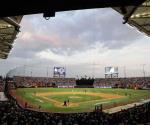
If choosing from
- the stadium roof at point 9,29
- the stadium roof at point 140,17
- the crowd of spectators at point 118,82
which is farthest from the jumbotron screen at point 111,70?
the stadium roof at point 140,17

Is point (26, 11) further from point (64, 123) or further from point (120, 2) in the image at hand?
point (64, 123)

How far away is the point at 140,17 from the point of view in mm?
18484

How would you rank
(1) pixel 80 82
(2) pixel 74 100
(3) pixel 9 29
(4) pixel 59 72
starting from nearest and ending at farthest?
(3) pixel 9 29 < (2) pixel 74 100 < (1) pixel 80 82 < (4) pixel 59 72

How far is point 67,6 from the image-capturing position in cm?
884

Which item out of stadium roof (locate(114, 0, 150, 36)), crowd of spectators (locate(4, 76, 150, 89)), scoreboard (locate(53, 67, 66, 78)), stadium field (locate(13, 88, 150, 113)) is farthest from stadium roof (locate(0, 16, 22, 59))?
scoreboard (locate(53, 67, 66, 78))

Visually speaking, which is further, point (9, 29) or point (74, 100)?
point (74, 100)

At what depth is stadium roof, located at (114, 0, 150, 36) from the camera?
16.2 meters

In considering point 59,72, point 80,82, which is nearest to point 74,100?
point 80,82

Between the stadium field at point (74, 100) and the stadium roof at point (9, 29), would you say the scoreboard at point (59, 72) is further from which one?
the stadium roof at point (9, 29)

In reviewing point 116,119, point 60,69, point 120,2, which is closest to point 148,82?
point 60,69

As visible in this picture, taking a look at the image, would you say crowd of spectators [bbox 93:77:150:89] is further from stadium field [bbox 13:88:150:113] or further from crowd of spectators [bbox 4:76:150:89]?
stadium field [bbox 13:88:150:113]

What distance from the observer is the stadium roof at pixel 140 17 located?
53.0 feet

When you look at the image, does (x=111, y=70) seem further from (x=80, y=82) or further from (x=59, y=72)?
(x=59, y=72)

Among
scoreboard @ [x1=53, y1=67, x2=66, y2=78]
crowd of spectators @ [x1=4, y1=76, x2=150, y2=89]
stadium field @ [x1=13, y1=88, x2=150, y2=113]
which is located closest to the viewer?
stadium field @ [x1=13, y1=88, x2=150, y2=113]
